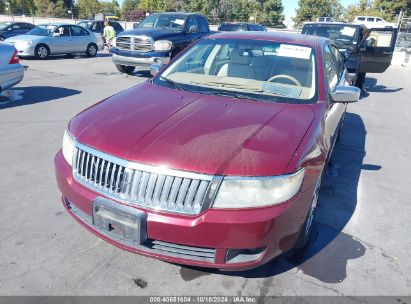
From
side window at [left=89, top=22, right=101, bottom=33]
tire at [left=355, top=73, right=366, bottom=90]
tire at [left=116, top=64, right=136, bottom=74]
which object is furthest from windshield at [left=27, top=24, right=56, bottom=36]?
tire at [left=355, top=73, right=366, bottom=90]

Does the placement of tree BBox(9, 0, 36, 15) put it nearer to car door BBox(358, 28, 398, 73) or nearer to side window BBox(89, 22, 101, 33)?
side window BBox(89, 22, 101, 33)

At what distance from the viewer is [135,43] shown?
1091 cm

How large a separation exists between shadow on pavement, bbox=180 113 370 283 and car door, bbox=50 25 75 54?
13.4 metres

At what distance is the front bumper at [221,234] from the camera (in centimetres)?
212

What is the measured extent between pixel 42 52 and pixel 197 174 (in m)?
14.6

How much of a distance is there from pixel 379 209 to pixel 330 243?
3.28ft

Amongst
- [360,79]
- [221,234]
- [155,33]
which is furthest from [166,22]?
[221,234]

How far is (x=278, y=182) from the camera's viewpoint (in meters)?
2.19

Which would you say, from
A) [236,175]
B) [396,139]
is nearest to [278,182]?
[236,175]

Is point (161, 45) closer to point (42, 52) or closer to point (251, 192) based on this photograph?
point (42, 52)

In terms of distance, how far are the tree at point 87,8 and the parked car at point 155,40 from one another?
4755 centimetres

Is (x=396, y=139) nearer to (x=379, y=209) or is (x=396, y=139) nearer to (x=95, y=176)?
(x=379, y=209)

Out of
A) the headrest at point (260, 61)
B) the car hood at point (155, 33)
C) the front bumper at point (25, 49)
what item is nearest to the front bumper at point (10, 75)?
the car hood at point (155, 33)

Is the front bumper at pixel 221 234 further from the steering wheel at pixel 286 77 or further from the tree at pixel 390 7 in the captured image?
the tree at pixel 390 7
